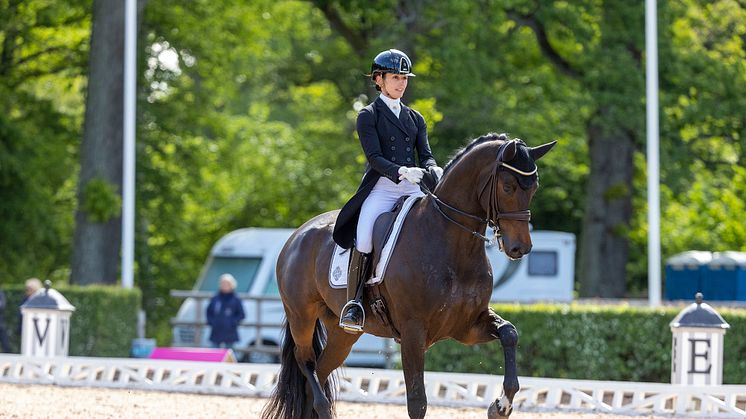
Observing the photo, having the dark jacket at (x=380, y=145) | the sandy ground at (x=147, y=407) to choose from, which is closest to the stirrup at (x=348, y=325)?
the dark jacket at (x=380, y=145)

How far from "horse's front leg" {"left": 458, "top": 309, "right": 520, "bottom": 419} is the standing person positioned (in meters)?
11.6

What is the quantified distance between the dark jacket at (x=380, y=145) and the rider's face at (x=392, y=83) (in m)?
0.10

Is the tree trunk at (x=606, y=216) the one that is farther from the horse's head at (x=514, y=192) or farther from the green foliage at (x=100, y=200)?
the horse's head at (x=514, y=192)

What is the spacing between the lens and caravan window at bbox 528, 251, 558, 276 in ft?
84.2

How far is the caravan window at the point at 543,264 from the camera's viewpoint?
25656 mm

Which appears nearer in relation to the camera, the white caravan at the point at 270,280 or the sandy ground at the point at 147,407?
the sandy ground at the point at 147,407

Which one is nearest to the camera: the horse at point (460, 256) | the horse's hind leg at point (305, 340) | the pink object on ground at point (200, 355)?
the horse at point (460, 256)

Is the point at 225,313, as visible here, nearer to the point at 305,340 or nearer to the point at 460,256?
the point at 305,340

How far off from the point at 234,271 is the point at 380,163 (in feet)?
50.9

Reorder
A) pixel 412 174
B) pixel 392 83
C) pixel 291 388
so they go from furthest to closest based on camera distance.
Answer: pixel 291 388, pixel 392 83, pixel 412 174

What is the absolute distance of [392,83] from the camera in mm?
9422

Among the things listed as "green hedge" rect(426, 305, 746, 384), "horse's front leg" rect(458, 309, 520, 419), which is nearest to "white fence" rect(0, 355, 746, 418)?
"green hedge" rect(426, 305, 746, 384)

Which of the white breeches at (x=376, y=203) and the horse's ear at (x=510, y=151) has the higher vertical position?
the horse's ear at (x=510, y=151)

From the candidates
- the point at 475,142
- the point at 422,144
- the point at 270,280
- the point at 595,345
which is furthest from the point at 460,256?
the point at 270,280
